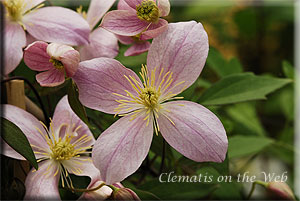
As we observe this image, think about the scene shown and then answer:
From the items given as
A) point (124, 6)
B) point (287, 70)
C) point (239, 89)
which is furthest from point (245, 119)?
point (124, 6)

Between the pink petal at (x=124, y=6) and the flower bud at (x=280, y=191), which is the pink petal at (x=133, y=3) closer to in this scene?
the pink petal at (x=124, y=6)

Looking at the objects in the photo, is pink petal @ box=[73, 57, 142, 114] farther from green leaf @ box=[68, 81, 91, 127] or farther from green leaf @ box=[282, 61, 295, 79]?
green leaf @ box=[282, 61, 295, 79]

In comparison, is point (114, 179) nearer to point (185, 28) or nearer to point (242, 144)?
point (185, 28)

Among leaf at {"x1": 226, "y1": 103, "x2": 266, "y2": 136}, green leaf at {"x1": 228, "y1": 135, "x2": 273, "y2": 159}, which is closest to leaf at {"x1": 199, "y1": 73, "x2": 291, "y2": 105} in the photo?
green leaf at {"x1": 228, "y1": 135, "x2": 273, "y2": 159}

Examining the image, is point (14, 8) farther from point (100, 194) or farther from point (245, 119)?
point (245, 119)

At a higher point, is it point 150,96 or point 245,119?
point 150,96

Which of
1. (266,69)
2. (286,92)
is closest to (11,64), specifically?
(286,92)

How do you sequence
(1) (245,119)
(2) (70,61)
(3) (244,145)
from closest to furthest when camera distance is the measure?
(2) (70,61) → (3) (244,145) → (1) (245,119)
